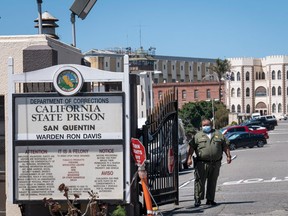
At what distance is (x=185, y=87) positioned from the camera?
434 ft

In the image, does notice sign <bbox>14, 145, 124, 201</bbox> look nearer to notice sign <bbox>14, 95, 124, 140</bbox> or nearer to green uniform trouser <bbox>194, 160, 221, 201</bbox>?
notice sign <bbox>14, 95, 124, 140</bbox>

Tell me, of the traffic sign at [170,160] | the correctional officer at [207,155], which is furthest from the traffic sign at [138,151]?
the correctional officer at [207,155]

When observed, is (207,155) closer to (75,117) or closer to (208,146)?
(208,146)

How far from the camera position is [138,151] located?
1011 cm

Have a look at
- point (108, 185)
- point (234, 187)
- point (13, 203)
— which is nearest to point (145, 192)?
point (108, 185)

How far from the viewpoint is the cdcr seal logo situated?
10.1 m

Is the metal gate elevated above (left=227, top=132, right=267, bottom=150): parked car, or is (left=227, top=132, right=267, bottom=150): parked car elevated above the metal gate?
the metal gate

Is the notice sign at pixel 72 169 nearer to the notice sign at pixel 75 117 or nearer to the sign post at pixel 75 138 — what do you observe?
the sign post at pixel 75 138

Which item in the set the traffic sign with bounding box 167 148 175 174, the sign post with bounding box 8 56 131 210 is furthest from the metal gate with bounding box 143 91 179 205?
the sign post with bounding box 8 56 131 210

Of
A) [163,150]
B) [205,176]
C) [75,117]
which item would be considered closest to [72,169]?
[75,117]

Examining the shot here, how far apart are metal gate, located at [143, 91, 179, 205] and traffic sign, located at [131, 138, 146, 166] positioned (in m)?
1.08

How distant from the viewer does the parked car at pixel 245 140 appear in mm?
53250

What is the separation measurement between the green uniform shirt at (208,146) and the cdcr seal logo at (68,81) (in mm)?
3408

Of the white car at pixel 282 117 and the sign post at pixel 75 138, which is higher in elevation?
the sign post at pixel 75 138
